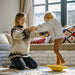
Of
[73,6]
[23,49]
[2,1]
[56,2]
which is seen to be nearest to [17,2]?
[2,1]

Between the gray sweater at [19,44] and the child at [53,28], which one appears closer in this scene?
the child at [53,28]

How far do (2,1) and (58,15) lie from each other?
1674 millimetres

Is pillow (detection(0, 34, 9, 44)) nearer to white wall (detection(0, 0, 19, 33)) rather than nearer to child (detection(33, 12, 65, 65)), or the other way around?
white wall (detection(0, 0, 19, 33))

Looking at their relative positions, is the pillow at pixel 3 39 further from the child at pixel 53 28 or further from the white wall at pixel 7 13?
the child at pixel 53 28

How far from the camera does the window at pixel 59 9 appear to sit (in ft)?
17.1

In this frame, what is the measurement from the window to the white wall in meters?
0.56

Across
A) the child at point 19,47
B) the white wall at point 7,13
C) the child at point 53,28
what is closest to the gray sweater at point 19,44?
the child at point 19,47

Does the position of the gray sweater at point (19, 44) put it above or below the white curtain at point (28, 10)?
below

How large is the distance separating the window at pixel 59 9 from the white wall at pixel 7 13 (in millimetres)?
559

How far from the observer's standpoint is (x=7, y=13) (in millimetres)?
5738

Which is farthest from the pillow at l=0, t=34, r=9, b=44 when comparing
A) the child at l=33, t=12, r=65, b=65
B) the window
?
the child at l=33, t=12, r=65, b=65

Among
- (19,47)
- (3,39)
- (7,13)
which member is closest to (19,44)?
(19,47)

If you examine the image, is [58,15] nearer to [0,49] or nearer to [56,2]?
[56,2]

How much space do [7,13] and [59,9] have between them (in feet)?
4.86
